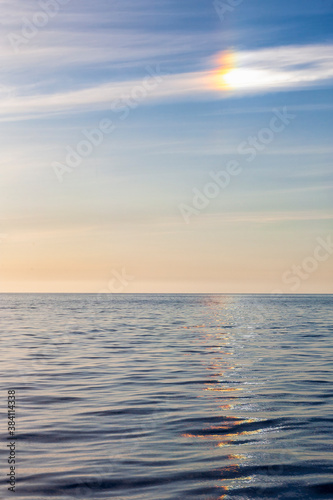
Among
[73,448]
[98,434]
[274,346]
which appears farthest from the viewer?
[274,346]

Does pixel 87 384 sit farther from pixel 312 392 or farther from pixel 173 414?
pixel 312 392

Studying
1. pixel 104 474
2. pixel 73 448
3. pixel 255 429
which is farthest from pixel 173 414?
pixel 104 474

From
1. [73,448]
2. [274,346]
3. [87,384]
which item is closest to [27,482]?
[73,448]

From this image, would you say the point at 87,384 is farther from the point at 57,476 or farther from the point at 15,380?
the point at 57,476

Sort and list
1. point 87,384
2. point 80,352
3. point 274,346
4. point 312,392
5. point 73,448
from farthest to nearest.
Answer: point 274,346 < point 80,352 < point 87,384 < point 312,392 < point 73,448

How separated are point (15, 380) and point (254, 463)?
539 inches

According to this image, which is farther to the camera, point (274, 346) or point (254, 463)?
point (274, 346)

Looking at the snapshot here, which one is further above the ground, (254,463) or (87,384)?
(87,384)

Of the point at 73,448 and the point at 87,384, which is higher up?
the point at 87,384

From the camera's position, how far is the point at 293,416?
1677 centimetres

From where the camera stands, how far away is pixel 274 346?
37.0 m

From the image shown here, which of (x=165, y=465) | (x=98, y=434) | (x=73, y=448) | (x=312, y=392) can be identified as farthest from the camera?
(x=312, y=392)

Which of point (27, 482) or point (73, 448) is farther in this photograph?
point (73, 448)

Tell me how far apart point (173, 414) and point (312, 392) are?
5830mm
